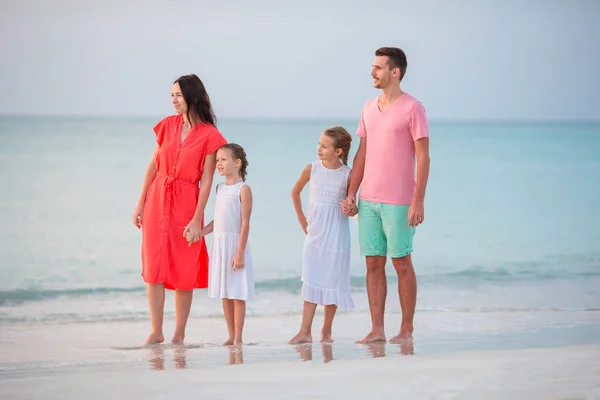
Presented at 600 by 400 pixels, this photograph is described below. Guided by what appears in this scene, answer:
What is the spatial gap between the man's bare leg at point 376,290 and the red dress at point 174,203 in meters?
0.77

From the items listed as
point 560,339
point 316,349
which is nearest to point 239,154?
point 316,349

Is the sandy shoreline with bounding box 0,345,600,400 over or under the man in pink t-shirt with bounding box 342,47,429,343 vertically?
under

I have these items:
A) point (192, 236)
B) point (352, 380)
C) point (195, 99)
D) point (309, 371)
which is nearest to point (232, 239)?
point (192, 236)

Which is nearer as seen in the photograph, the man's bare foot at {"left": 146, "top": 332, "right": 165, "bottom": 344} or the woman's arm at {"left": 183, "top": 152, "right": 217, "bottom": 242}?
the woman's arm at {"left": 183, "top": 152, "right": 217, "bottom": 242}

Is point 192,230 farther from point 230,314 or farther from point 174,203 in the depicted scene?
point 230,314

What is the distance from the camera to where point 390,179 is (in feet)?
13.4

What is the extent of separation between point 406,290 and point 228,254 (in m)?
0.78

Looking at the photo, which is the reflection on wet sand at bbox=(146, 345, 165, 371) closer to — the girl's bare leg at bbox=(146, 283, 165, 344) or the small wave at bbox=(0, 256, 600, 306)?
the girl's bare leg at bbox=(146, 283, 165, 344)

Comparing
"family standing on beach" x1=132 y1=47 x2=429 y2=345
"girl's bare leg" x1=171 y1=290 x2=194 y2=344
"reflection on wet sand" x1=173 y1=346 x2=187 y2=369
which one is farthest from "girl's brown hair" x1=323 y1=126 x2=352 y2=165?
"reflection on wet sand" x1=173 y1=346 x2=187 y2=369

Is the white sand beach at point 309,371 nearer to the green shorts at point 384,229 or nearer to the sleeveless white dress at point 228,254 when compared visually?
the sleeveless white dress at point 228,254

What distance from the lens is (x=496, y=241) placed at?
10.4 metres

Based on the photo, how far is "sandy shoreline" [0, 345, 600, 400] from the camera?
308 cm

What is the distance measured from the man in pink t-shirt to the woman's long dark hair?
68 cm

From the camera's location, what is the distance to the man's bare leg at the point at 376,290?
4.19m
